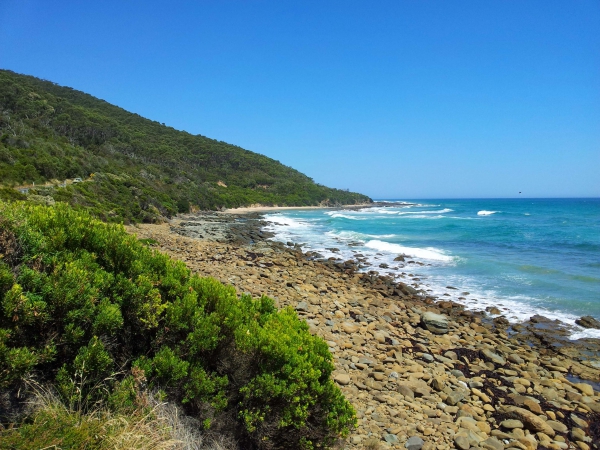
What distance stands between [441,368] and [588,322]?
5.78m

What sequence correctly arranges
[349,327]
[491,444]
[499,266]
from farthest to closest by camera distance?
1. [499,266]
2. [349,327]
3. [491,444]

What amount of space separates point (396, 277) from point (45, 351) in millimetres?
12939

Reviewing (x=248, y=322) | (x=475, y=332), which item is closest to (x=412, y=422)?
(x=248, y=322)

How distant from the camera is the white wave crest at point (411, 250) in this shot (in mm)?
18578

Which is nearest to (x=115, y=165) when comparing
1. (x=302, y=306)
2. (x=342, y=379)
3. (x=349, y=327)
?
(x=302, y=306)

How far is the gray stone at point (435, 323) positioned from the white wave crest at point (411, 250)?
32.1 feet

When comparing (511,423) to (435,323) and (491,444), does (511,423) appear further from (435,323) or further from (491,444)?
(435,323)

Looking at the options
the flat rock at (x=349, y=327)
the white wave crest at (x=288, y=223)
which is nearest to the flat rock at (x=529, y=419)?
the flat rock at (x=349, y=327)

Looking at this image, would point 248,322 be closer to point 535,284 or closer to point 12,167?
point 535,284

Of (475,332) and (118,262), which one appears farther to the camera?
(475,332)

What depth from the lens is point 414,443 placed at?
421cm

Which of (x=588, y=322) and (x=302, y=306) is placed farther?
(x=588, y=322)

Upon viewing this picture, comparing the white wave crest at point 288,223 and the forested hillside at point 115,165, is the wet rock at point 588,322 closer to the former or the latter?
the forested hillside at point 115,165

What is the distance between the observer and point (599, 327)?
9.03 metres
